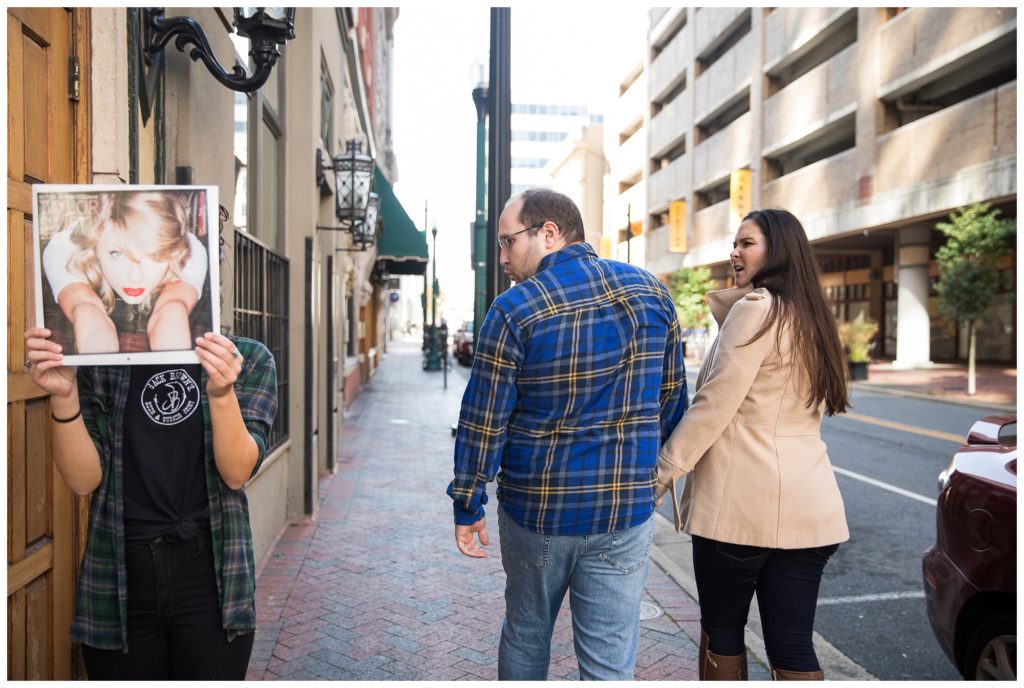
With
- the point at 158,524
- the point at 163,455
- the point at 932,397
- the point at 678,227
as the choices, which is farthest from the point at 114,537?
the point at 678,227

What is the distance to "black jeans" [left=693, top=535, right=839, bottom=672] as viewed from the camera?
2.74 metres

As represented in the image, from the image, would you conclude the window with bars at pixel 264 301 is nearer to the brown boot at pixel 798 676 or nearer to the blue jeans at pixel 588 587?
the blue jeans at pixel 588 587

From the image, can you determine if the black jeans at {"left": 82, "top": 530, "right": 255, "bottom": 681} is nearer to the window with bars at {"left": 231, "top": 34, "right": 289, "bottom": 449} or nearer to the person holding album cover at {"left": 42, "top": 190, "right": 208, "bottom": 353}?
the person holding album cover at {"left": 42, "top": 190, "right": 208, "bottom": 353}

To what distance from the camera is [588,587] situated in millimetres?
2457

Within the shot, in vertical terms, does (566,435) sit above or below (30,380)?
below

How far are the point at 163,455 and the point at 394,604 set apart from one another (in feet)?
9.66

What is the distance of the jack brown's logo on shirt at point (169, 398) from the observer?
7.04 feet

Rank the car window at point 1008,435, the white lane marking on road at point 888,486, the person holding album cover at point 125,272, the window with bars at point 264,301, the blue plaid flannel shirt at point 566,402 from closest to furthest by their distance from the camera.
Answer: the person holding album cover at point 125,272 → the blue plaid flannel shirt at point 566,402 → the car window at point 1008,435 → the window with bars at point 264,301 → the white lane marking on road at point 888,486

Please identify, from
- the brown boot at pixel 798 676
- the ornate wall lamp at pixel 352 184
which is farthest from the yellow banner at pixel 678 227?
the brown boot at pixel 798 676

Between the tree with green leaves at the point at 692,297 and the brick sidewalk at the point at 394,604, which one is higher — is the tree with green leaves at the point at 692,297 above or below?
above

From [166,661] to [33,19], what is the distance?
1.98m

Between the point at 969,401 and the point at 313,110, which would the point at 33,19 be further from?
the point at 969,401

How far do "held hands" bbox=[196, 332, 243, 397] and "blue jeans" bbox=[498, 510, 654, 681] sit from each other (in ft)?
3.37

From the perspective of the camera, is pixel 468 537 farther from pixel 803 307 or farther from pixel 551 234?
pixel 803 307
